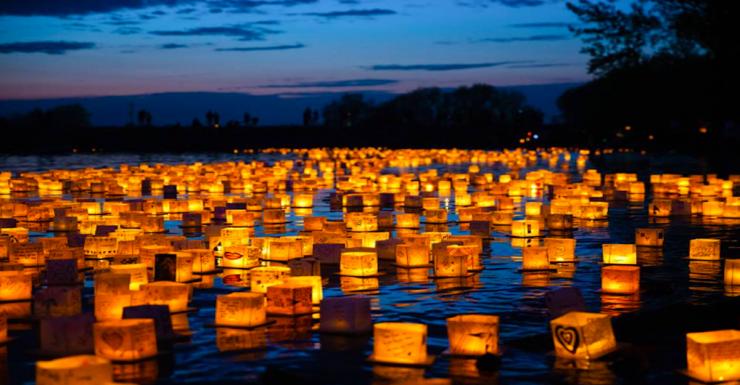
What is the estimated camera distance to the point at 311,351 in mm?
12492

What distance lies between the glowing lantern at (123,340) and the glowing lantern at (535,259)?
8.76 metres

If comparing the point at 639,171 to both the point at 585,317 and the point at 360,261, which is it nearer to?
the point at 360,261

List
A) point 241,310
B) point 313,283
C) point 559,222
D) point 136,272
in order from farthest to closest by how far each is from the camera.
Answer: point 559,222 → point 136,272 → point 313,283 → point 241,310

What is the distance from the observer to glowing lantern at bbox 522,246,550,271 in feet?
63.2

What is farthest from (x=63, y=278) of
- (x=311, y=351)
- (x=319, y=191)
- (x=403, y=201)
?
(x=319, y=191)

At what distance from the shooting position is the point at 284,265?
2055cm

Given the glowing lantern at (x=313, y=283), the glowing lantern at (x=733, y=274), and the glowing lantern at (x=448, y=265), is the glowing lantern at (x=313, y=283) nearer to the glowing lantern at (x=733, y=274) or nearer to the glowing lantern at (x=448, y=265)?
the glowing lantern at (x=448, y=265)

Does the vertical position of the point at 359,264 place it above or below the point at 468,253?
below

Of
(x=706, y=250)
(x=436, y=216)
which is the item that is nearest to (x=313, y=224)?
(x=436, y=216)

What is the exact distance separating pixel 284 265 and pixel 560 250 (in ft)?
16.6

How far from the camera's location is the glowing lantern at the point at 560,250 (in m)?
20.5

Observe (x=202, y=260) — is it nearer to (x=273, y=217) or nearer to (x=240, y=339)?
(x=240, y=339)

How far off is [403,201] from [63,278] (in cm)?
2124

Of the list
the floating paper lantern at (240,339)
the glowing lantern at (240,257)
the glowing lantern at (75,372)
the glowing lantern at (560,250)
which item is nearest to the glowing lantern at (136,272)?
the floating paper lantern at (240,339)
